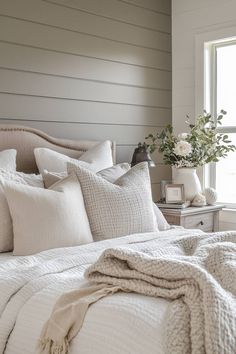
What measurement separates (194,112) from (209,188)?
0.73 meters

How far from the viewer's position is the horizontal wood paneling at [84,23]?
3.24 m

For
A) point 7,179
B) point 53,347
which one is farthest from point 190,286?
point 7,179

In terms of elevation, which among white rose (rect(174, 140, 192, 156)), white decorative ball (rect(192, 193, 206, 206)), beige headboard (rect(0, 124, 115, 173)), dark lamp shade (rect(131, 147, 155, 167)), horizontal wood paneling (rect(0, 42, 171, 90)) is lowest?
white decorative ball (rect(192, 193, 206, 206))

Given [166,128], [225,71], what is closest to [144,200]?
[166,128]

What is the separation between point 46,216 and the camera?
2.26m

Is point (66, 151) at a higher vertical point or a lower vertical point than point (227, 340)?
higher

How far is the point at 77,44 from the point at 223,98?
4.37ft

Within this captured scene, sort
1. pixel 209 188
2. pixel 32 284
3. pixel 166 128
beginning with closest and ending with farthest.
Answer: pixel 32 284
pixel 209 188
pixel 166 128

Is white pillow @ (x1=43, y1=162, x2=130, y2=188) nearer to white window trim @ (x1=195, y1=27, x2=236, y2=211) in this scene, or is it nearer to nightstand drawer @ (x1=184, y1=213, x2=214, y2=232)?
nightstand drawer @ (x1=184, y1=213, x2=214, y2=232)

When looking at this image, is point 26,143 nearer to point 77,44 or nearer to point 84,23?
point 77,44

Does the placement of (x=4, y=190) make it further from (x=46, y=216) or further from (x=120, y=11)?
(x=120, y=11)

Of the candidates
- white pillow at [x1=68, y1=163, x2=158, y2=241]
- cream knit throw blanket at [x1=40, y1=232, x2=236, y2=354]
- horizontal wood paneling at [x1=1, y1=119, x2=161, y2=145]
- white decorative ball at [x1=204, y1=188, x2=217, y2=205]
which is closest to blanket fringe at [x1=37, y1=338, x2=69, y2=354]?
cream knit throw blanket at [x1=40, y1=232, x2=236, y2=354]

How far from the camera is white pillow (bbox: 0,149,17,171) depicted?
273cm

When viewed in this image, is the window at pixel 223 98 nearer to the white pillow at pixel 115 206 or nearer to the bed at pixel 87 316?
the white pillow at pixel 115 206
